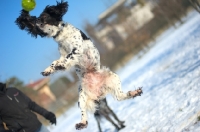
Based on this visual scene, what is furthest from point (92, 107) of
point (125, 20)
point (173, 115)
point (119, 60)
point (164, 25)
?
point (125, 20)

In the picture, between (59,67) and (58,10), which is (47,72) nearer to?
(59,67)

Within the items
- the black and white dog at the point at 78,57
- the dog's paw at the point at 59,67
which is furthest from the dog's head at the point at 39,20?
the dog's paw at the point at 59,67

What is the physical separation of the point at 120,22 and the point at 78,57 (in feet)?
144

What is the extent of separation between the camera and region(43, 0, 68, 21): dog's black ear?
4.73m

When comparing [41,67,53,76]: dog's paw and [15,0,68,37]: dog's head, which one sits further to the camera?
[15,0,68,37]: dog's head

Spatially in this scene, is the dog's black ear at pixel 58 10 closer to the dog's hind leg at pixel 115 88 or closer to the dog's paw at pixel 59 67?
the dog's paw at pixel 59 67

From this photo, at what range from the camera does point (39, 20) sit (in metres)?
4.61

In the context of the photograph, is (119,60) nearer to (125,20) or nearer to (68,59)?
(125,20)

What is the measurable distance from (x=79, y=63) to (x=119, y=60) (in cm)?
3511

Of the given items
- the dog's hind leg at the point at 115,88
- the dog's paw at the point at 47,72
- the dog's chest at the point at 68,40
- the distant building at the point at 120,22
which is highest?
the distant building at the point at 120,22

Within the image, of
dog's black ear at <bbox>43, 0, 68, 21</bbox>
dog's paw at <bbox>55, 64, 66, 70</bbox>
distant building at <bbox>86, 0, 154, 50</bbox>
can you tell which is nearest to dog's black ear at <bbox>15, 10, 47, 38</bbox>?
dog's black ear at <bbox>43, 0, 68, 21</bbox>

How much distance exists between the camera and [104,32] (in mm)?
58844

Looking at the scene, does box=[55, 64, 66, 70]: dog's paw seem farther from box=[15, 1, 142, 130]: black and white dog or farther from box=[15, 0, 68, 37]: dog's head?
box=[15, 0, 68, 37]: dog's head

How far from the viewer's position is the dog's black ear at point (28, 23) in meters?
4.64
